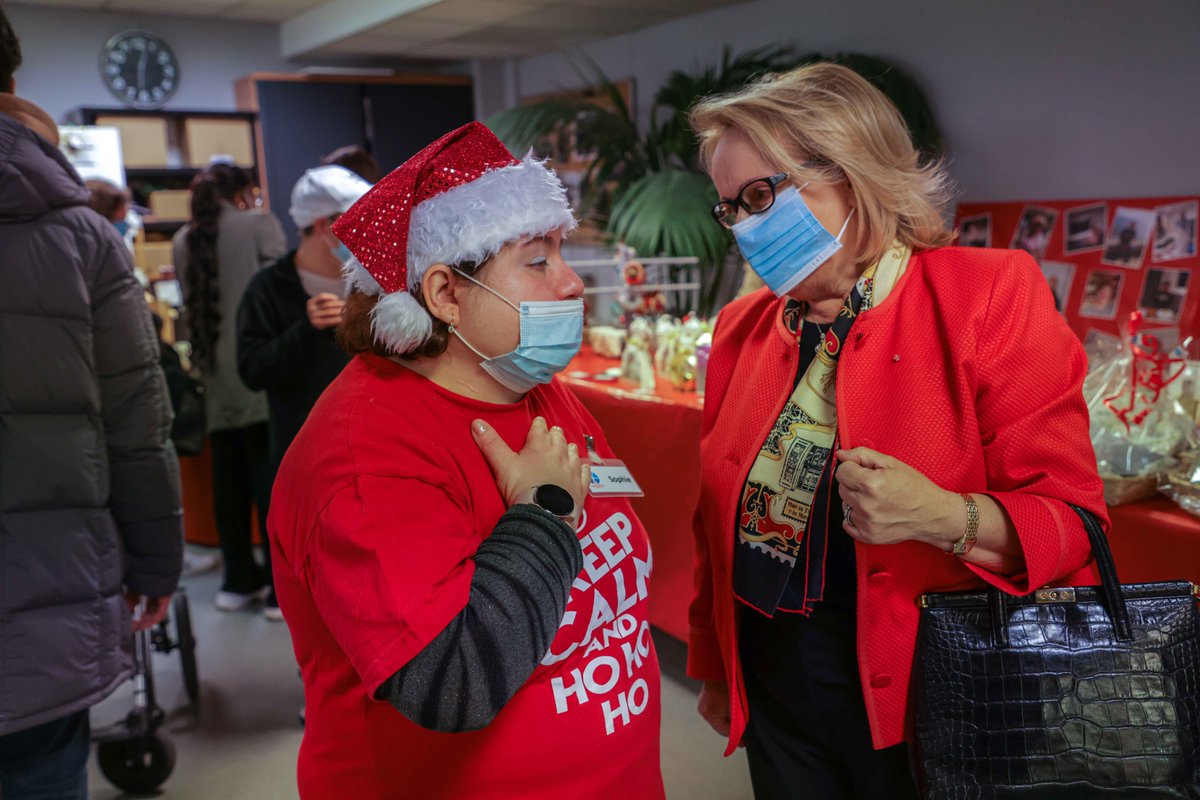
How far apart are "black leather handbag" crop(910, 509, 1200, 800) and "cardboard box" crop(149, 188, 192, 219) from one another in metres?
6.61

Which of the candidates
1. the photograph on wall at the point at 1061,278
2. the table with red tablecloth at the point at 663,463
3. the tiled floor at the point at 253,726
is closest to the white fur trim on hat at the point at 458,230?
the table with red tablecloth at the point at 663,463

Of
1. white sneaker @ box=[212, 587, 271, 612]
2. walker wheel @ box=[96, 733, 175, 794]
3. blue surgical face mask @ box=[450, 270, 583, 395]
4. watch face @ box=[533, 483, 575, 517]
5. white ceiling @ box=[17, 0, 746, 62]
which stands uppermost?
white ceiling @ box=[17, 0, 746, 62]

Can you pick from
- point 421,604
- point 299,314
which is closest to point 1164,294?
point 299,314

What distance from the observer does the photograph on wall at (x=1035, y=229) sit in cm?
410

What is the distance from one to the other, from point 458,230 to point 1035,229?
378 centimetres

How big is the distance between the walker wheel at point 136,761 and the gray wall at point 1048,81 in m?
3.64

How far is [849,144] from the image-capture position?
1229 millimetres

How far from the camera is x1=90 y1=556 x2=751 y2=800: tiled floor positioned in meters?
2.52

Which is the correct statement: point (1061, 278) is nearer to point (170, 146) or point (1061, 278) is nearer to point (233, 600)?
point (233, 600)

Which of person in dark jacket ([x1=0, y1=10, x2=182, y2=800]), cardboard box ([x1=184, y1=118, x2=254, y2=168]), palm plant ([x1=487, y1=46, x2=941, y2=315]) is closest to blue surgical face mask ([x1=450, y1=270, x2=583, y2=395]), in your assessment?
person in dark jacket ([x1=0, y1=10, x2=182, y2=800])

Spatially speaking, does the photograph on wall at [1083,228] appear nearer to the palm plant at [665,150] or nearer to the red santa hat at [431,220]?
the palm plant at [665,150]

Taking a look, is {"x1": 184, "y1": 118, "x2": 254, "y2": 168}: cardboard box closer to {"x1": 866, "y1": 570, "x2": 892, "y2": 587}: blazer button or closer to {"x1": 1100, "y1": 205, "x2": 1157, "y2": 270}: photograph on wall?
{"x1": 1100, "y1": 205, "x2": 1157, "y2": 270}: photograph on wall

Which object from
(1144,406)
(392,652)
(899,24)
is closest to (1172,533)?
(1144,406)

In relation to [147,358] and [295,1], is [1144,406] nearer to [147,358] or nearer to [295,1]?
[147,358]
